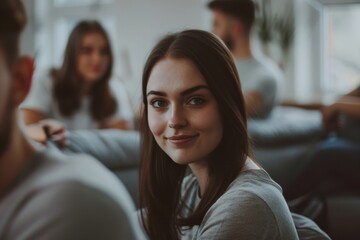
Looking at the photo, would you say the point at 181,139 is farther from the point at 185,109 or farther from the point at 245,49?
the point at 245,49

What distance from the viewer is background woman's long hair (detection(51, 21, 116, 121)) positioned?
1685mm

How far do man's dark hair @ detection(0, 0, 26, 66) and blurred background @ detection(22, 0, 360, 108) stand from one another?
8.08ft

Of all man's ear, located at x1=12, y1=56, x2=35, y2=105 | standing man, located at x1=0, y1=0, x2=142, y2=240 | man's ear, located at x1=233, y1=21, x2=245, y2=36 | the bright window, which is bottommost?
the bright window

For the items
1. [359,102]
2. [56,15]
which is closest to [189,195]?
[359,102]

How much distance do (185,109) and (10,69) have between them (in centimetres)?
20

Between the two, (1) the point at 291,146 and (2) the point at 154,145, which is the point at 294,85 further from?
(2) the point at 154,145

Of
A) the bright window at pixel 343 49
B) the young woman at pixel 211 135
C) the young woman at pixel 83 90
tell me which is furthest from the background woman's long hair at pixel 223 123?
the bright window at pixel 343 49

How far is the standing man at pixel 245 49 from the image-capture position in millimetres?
1077

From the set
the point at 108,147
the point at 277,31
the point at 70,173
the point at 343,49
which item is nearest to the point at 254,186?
the point at 70,173

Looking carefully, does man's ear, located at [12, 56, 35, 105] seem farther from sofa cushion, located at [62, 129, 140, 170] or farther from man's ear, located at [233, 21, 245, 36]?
man's ear, located at [233, 21, 245, 36]

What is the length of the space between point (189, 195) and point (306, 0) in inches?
100

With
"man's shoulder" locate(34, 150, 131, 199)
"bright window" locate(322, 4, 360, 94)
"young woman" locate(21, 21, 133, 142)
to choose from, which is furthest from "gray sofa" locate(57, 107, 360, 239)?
"bright window" locate(322, 4, 360, 94)

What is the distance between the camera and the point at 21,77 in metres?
0.39

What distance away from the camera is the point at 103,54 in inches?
72.9
